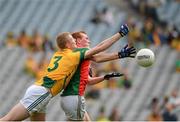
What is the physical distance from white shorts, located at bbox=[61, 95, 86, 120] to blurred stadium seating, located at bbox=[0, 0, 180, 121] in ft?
23.3

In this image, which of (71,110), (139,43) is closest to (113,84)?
(139,43)

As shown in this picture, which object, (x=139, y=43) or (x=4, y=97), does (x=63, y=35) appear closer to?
(x=4, y=97)

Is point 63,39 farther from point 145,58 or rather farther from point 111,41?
point 145,58

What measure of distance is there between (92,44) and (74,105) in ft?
36.8

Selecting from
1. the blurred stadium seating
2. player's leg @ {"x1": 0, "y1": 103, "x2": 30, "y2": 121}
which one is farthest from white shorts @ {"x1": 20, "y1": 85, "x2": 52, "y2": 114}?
the blurred stadium seating

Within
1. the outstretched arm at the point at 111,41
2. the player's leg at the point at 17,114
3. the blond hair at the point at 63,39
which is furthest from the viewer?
the blond hair at the point at 63,39

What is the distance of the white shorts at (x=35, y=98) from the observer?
30.5 feet

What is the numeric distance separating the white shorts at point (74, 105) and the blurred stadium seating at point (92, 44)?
23.3 ft

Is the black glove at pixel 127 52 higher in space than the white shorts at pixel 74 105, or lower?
higher

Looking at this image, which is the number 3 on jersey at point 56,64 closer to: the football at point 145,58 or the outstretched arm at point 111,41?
the outstretched arm at point 111,41

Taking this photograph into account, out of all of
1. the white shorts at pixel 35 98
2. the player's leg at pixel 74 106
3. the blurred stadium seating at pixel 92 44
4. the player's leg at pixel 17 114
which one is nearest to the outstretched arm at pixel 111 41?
the player's leg at pixel 74 106

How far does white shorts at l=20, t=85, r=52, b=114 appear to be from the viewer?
30.5 ft

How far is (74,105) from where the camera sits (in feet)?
31.2

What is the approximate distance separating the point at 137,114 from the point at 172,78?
192 cm
